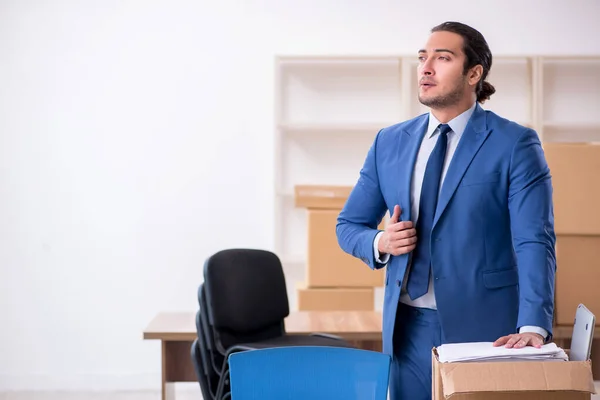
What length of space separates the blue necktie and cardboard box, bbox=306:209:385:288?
2.17 meters

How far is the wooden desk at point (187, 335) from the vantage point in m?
2.96

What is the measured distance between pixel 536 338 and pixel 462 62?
0.67 meters

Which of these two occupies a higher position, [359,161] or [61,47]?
[61,47]

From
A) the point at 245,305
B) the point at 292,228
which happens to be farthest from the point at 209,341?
the point at 292,228

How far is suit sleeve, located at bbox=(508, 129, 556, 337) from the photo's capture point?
1576 mm

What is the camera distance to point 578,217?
10.6ft

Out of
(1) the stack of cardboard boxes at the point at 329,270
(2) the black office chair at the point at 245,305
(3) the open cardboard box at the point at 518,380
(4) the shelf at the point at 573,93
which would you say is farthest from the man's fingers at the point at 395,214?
(4) the shelf at the point at 573,93

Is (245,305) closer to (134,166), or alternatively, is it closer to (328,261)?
(328,261)

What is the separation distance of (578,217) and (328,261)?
1.29m

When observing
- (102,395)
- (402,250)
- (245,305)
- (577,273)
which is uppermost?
(402,250)

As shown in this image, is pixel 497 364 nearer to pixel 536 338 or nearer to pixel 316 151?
pixel 536 338

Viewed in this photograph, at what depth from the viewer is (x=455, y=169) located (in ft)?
5.62

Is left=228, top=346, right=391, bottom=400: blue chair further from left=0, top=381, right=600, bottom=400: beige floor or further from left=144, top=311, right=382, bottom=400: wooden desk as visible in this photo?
left=0, top=381, right=600, bottom=400: beige floor

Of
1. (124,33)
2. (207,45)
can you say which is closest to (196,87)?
(207,45)
